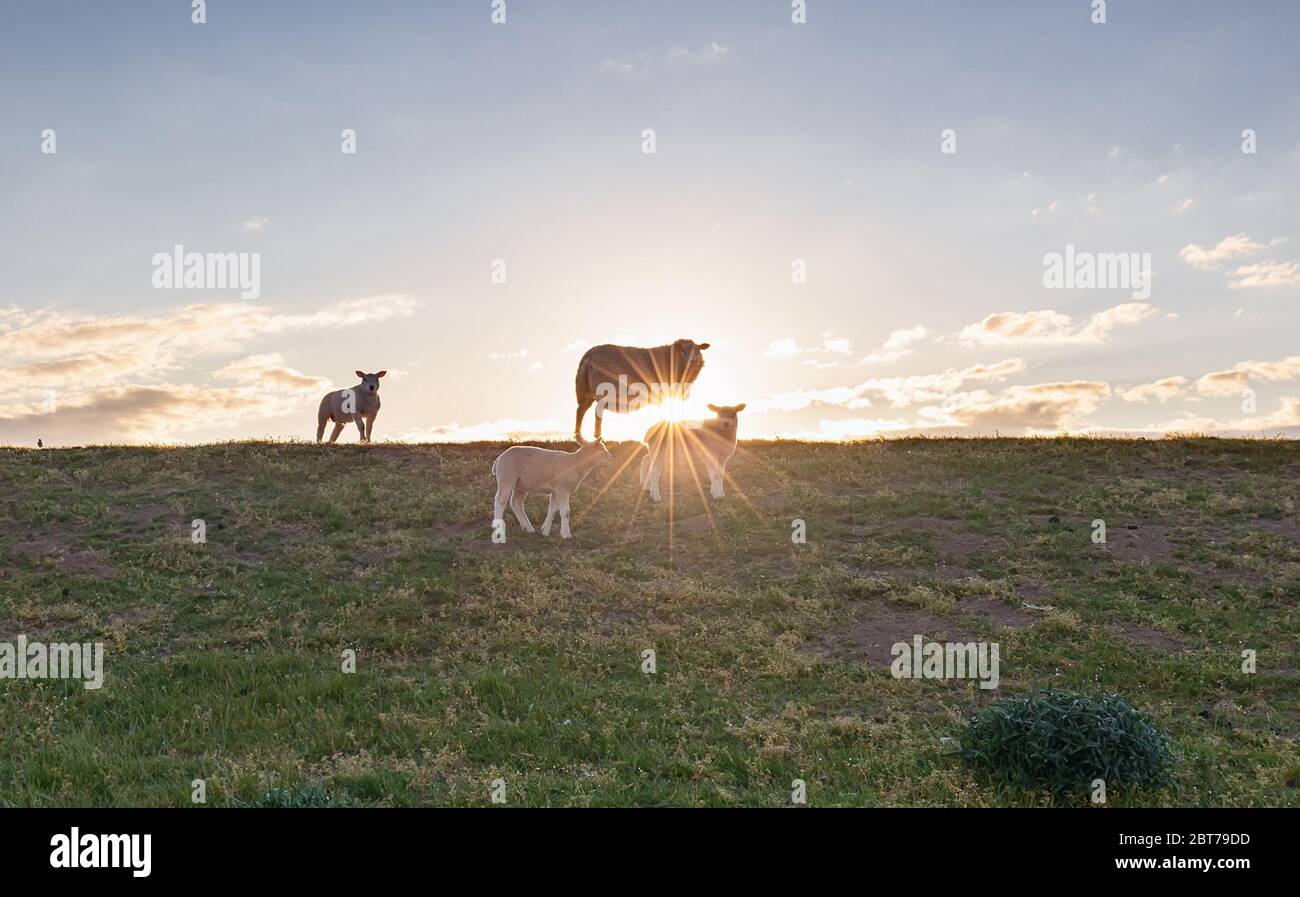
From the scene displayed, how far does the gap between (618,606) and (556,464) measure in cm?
505

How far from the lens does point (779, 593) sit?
61.0 ft

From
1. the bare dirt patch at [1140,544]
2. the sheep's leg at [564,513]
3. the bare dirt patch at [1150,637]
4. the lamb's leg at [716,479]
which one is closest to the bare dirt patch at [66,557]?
the sheep's leg at [564,513]

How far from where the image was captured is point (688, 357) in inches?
1171

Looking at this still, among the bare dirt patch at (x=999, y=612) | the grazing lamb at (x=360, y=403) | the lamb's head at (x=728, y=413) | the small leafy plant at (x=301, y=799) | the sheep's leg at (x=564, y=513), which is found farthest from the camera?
the grazing lamb at (x=360, y=403)

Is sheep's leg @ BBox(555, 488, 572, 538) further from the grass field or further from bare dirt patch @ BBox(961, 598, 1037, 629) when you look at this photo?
bare dirt patch @ BBox(961, 598, 1037, 629)

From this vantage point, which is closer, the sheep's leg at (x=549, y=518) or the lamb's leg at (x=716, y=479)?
the sheep's leg at (x=549, y=518)

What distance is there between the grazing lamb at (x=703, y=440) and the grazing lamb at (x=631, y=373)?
4.25m

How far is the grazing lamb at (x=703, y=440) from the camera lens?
25469mm

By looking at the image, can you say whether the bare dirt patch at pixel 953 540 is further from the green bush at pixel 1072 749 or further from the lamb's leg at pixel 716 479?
the green bush at pixel 1072 749

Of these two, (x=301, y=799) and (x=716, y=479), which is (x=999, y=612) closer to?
(x=716, y=479)

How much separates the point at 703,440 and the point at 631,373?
6.05 metres

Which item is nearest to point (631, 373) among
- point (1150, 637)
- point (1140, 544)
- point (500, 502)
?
point (500, 502)

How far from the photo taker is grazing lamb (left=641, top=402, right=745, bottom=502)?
25.5m
